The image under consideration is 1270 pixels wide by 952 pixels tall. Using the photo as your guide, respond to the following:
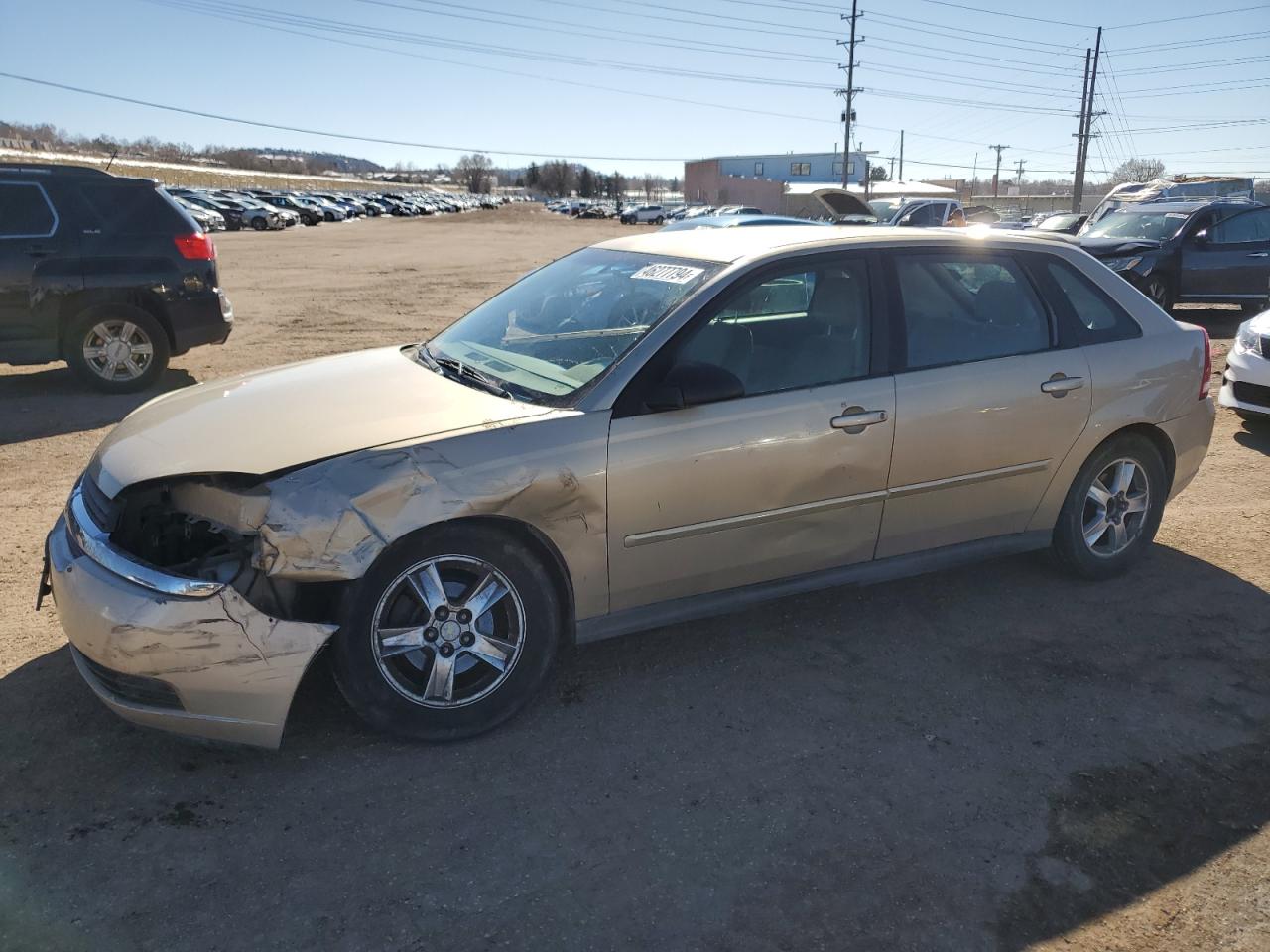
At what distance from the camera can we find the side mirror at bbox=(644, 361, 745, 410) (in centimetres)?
333

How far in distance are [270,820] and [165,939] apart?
0.50 metres

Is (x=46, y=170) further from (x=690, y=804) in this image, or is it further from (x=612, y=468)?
(x=690, y=804)

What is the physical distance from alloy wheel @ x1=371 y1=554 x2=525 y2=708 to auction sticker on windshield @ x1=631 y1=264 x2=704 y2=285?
143 cm

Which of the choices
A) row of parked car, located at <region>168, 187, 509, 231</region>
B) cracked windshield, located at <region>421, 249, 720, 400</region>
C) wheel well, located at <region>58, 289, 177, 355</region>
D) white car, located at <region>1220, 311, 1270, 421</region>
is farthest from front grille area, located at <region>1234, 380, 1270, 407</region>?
row of parked car, located at <region>168, 187, 509, 231</region>

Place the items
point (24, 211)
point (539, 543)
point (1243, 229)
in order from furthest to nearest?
point (1243, 229)
point (24, 211)
point (539, 543)

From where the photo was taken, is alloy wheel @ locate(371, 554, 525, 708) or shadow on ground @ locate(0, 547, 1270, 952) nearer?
shadow on ground @ locate(0, 547, 1270, 952)

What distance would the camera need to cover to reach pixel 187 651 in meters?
2.82

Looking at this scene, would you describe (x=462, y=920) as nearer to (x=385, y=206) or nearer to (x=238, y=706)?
(x=238, y=706)

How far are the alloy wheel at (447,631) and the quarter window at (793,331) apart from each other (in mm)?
1119

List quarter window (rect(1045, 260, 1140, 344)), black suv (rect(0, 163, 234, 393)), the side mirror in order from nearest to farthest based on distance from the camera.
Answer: the side mirror < quarter window (rect(1045, 260, 1140, 344)) < black suv (rect(0, 163, 234, 393))

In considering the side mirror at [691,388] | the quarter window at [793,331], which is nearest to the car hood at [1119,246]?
the quarter window at [793,331]

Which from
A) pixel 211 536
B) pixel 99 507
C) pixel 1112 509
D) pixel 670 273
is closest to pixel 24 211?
pixel 99 507

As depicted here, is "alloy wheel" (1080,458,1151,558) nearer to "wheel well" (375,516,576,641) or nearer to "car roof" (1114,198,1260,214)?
"wheel well" (375,516,576,641)

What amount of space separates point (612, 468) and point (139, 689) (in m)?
Result: 1.66
